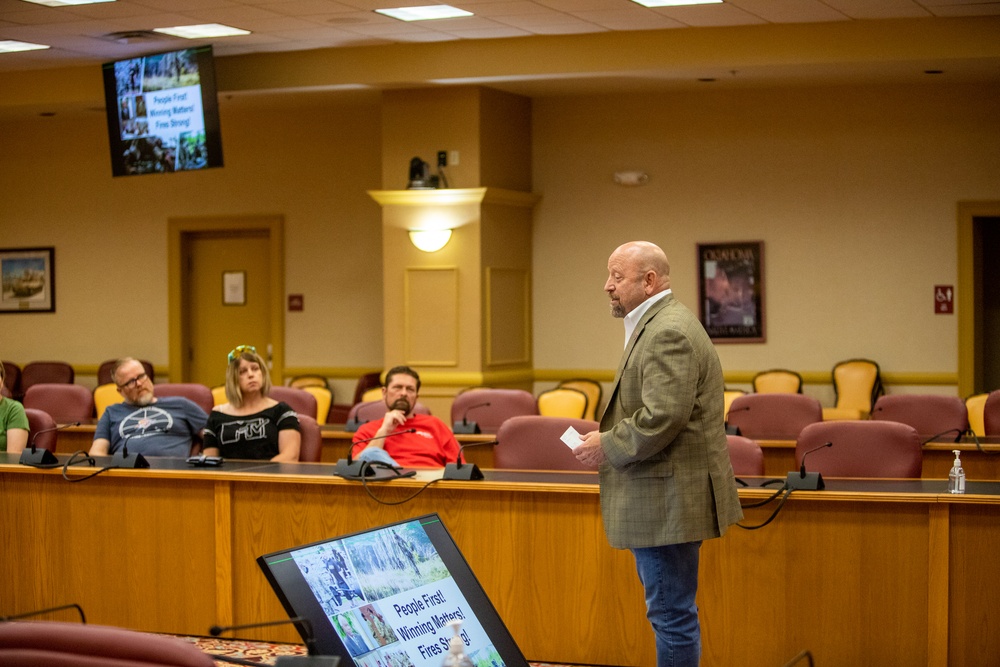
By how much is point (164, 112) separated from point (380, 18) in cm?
178

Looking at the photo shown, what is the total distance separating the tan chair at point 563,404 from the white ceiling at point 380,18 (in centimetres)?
249

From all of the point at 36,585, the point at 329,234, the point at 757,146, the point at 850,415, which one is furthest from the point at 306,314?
the point at 36,585

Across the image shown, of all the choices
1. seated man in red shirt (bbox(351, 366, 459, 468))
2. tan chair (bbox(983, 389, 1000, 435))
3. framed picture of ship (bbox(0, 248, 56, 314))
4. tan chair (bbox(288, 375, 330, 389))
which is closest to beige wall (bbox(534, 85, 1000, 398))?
tan chair (bbox(288, 375, 330, 389))

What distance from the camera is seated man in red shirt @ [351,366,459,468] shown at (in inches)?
210

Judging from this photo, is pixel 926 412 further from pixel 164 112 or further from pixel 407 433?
pixel 164 112

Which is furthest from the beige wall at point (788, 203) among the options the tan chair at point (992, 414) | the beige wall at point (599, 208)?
the tan chair at point (992, 414)

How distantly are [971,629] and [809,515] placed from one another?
2.02 feet

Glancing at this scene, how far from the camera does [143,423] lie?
5914mm

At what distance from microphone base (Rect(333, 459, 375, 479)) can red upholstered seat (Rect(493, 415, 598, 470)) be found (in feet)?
2.42

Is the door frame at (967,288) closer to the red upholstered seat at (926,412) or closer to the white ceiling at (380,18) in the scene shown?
the white ceiling at (380,18)

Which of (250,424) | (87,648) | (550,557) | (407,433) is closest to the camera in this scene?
(87,648)

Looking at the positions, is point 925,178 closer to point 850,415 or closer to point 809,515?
point 850,415

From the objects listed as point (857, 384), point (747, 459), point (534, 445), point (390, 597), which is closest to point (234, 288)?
point (857, 384)

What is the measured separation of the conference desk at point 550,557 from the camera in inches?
159
